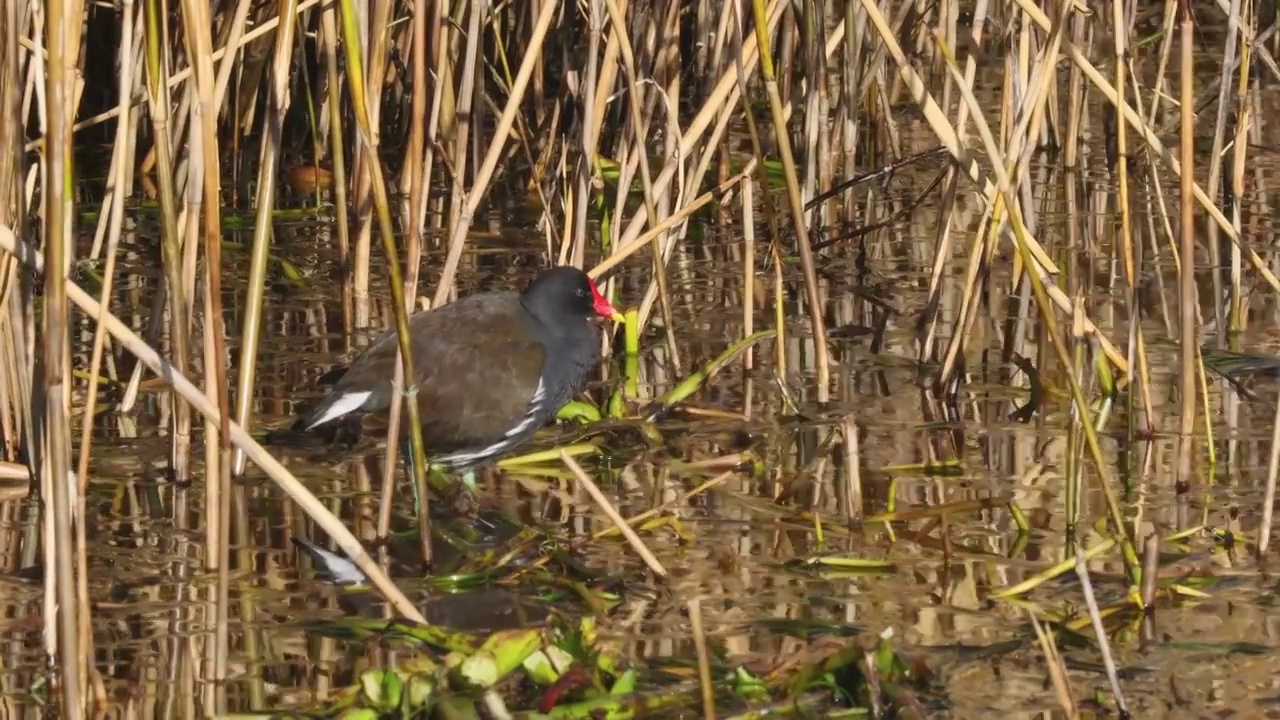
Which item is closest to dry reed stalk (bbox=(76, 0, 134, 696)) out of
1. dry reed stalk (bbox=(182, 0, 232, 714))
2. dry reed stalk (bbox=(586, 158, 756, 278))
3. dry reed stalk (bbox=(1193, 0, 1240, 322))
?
dry reed stalk (bbox=(182, 0, 232, 714))

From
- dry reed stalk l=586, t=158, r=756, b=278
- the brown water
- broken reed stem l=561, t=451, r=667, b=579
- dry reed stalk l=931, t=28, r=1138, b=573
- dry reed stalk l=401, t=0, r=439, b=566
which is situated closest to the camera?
the brown water

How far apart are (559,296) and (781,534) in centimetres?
98

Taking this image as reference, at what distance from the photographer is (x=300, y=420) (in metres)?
4.32

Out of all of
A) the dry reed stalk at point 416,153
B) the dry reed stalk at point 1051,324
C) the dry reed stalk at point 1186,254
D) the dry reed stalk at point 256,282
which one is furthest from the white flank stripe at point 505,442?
the dry reed stalk at point 1186,254

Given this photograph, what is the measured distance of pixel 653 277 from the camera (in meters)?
5.14

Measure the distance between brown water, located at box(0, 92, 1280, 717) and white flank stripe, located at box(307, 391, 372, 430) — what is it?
162 millimetres

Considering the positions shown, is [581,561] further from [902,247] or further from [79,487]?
[902,247]

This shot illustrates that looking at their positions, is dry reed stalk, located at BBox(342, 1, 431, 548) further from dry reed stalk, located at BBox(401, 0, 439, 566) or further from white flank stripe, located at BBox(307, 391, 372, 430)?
white flank stripe, located at BBox(307, 391, 372, 430)

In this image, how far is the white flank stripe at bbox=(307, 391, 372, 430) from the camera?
14.0 ft

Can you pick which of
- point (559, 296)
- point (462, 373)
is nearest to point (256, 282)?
point (462, 373)

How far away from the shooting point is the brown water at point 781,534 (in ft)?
10.9

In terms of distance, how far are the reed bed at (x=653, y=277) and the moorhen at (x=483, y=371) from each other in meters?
0.16

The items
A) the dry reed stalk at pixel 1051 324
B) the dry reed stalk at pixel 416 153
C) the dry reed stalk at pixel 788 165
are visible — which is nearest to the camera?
the dry reed stalk at pixel 1051 324

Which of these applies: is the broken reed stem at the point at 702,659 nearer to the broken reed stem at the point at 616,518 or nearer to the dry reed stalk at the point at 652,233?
the broken reed stem at the point at 616,518
